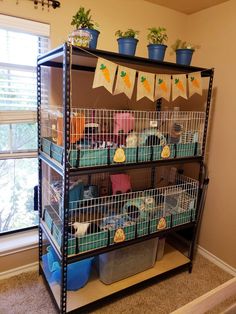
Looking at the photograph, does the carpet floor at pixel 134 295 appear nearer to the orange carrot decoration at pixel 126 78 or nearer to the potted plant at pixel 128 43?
the orange carrot decoration at pixel 126 78

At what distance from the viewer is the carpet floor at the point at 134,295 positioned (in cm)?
175

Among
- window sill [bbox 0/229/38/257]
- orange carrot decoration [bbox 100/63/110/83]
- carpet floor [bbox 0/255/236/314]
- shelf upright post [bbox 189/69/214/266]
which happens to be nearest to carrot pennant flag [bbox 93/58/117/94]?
orange carrot decoration [bbox 100/63/110/83]

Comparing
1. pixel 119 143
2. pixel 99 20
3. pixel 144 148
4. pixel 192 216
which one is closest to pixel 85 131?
pixel 119 143

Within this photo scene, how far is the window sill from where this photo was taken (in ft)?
6.45

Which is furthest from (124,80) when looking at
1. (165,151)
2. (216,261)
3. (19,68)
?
(216,261)

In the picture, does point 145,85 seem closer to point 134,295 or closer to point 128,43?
point 128,43

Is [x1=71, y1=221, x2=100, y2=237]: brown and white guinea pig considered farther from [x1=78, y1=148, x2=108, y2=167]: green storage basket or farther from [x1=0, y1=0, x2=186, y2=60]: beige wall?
[x1=0, y1=0, x2=186, y2=60]: beige wall

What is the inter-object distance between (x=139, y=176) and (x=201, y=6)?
64.3 inches

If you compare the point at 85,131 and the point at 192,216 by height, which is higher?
the point at 85,131

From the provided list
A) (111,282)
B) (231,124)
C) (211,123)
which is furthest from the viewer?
(211,123)

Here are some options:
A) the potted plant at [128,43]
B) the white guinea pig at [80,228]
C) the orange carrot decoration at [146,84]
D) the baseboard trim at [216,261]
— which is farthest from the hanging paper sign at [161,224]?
the potted plant at [128,43]

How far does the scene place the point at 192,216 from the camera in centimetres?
209

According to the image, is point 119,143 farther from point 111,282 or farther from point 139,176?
point 111,282

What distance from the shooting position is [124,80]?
1.56 metres
